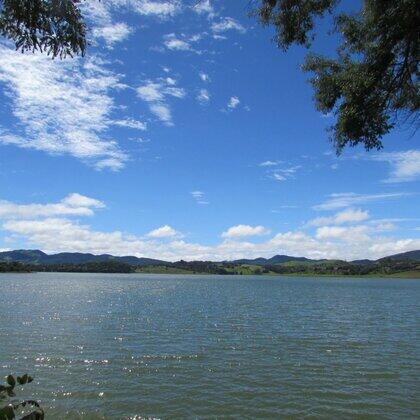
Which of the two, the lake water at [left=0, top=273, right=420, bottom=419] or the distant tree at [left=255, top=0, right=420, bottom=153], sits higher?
the distant tree at [left=255, top=0, right=420, bottom=153]

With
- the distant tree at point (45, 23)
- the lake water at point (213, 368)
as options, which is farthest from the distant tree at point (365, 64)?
the lake water at point (213, 368)

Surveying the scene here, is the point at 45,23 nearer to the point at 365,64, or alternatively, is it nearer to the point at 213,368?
the point at 365,64

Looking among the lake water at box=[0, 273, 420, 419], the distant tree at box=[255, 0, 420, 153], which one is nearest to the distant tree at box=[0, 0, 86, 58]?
the distant tree at box=[255, 0, 420, 153]

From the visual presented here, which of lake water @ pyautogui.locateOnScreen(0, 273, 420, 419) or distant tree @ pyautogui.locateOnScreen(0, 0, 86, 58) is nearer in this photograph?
distant tree @ pyautogui.locateOnScreen(0, 0, 86, 58)

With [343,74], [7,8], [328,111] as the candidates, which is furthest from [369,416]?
[7,8]

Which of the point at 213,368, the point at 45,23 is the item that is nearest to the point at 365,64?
the point at 45,23

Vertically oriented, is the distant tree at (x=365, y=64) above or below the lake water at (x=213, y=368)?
above

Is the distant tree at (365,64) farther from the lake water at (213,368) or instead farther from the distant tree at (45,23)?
the lake water at (213,368)

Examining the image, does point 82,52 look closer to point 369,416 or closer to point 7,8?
point 7,8

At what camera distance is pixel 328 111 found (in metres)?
17.1

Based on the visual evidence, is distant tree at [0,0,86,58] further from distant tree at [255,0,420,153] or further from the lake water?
the lake water

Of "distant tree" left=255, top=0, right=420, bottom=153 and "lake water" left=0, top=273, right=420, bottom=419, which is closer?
"distant tree" left=255, top=0, right=420, bottom=153

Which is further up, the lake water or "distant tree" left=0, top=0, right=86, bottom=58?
"distant tree" left=0, top=0, right=86, bottom=58

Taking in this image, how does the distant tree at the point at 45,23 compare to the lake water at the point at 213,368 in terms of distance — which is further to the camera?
the lake water at the point at 213,368
